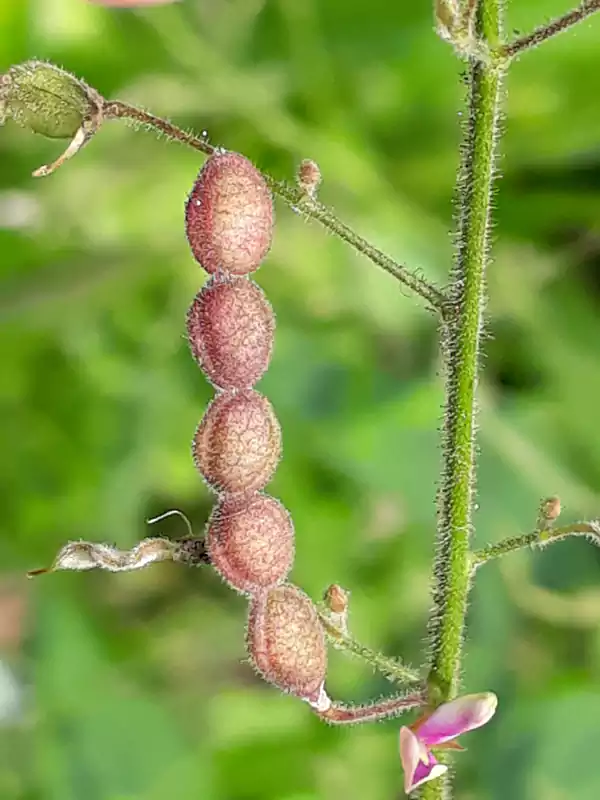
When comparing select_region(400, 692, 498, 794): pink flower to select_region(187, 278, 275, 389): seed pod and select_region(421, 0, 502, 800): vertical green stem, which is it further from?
select_region(187, 278, 275, 389): seed pod

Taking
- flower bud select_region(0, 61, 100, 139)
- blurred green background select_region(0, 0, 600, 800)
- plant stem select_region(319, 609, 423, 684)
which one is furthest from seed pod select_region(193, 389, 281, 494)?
blurred green background select_region(0, 0, 600, 800)

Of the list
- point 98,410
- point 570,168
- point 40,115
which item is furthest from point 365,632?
point 40,115

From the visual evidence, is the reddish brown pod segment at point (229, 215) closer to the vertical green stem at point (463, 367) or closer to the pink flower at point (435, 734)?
the vertical green stem at point (463, 367)

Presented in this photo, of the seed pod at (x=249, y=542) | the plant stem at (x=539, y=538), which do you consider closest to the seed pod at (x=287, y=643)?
the seed pod at (x=249, y=542)

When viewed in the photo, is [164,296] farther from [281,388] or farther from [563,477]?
[563,477]

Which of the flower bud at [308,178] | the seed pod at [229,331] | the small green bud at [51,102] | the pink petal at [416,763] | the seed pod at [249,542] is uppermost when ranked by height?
the small green bud at [51,102]
